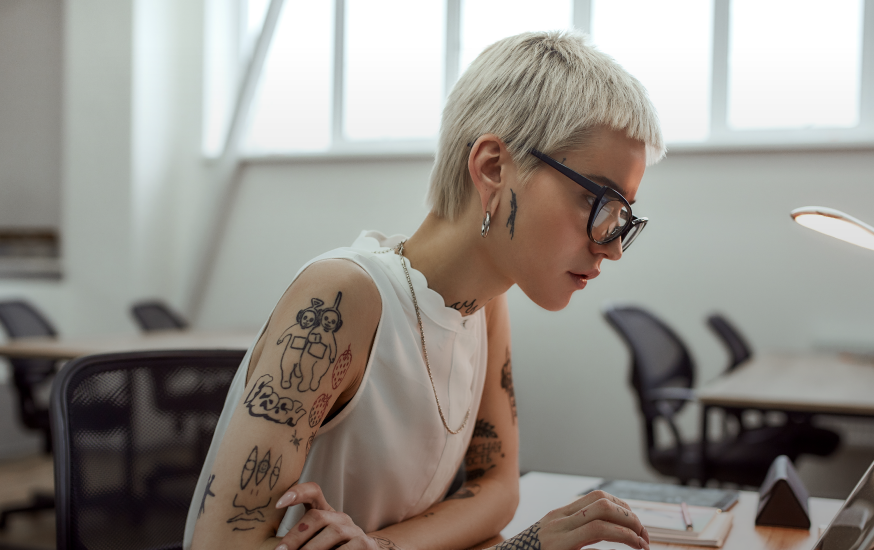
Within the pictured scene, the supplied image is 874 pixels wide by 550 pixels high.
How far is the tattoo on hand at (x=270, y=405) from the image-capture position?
32.0 inches

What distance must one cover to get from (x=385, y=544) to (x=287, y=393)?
0.22m

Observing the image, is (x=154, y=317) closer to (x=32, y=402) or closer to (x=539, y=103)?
(x=32, y=402)

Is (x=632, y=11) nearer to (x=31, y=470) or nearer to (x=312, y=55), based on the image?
(x=312, y=55)

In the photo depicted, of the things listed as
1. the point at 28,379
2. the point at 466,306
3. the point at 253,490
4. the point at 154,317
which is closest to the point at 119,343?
the point at 28,379

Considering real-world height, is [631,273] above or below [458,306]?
below

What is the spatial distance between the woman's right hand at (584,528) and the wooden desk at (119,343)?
1.99 metres

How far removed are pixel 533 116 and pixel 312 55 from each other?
15.6 ft

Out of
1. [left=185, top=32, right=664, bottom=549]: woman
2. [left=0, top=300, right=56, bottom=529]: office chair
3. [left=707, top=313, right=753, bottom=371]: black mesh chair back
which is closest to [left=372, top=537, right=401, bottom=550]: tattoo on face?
[left=185, top=32, right=664, bottom=549]: woman

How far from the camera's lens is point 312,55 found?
536 cm

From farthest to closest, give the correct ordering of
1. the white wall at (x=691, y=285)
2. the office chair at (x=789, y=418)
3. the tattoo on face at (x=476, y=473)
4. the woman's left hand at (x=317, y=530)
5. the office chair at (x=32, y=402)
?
the white wall at (x=691, y=285) → the office chair at (x=32, y=402) → the office chair at (x=789, y=418) → the tattoo on face at (x=476, y=473) → the woman's left hand at (x=317, y=530)

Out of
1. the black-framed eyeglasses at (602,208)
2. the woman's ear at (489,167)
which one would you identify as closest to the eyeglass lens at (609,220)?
the black-framed eyeglasses at (602,208)

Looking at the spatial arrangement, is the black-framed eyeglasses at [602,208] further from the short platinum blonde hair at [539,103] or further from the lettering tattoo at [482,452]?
the lettering tattoo at [482,452]

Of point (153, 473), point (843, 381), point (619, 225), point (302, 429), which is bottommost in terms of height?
point (843, 381)

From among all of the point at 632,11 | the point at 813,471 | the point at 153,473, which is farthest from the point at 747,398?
the point at 632,11
